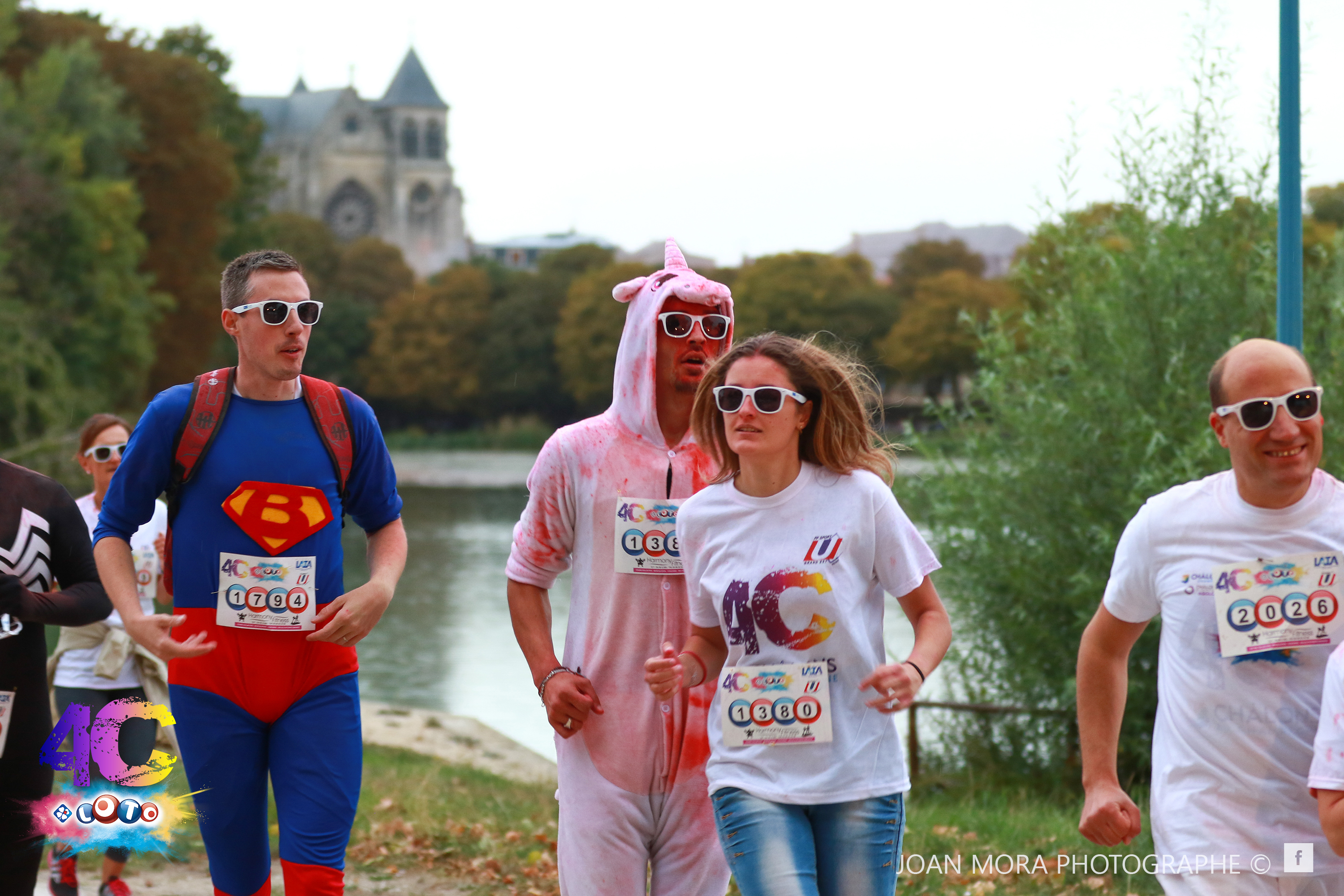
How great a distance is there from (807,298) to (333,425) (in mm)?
81678

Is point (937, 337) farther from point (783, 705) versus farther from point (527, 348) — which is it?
point (783, 705)

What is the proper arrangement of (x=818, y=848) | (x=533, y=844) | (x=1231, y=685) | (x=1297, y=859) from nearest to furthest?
(x=1297, y=859) → (x=1231, y=685) → (x=818, y=848) → (x=533, y=844)

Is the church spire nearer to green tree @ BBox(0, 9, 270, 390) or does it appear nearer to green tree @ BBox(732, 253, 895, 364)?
green tree @ BBox(732, 253, 895, 364)

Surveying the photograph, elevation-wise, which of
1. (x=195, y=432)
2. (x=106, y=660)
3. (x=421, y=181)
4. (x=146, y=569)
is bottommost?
(x=106, y=660)

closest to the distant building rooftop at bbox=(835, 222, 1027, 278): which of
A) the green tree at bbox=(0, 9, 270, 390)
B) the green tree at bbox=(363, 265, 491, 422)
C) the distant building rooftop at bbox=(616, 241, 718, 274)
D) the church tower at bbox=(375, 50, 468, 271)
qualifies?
the distant building rooftop at bbox=(616, 241, 718, 274)

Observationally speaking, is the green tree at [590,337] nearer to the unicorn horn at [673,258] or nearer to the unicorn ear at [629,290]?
the unicorn horn at [673,258]

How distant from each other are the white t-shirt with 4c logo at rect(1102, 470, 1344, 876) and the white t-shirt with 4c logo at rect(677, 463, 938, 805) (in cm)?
56

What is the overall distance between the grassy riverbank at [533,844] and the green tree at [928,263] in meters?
83.8

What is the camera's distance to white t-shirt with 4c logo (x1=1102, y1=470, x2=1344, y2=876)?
3.22 meters

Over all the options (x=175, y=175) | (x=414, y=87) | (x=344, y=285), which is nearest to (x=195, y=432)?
(x=175, y=175)

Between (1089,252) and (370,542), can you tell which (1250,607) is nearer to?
(370,542)

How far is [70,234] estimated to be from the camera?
1427 inches

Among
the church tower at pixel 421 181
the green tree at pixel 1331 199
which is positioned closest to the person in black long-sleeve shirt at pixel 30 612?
the green tree at pixel 1331 199

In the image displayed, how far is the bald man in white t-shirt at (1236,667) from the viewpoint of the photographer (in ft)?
10.5
